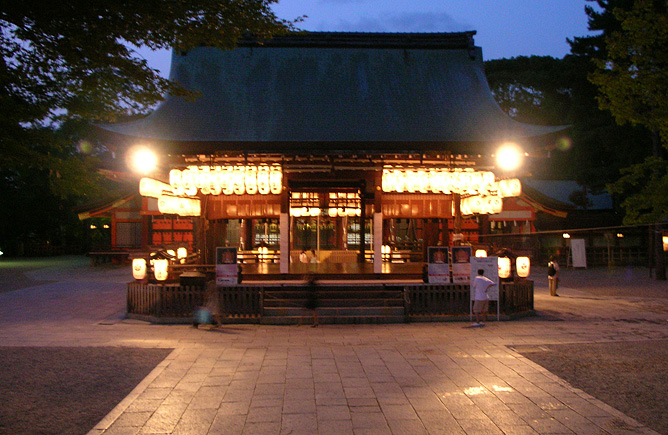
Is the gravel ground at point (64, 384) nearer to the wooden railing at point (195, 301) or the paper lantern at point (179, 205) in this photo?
the wooden railing at point (195, 301)

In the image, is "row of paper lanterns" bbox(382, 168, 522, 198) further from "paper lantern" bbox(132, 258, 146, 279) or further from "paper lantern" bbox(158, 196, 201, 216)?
"paper lantern" bbox(132, 258, 146, 279)

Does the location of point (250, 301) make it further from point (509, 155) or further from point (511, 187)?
point (511, 187)

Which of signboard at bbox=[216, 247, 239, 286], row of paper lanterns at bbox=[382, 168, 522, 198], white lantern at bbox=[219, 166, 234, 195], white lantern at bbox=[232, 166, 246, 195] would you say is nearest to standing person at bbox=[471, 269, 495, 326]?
row of paper lanterns at bbox=[382, 168, 522, 198]

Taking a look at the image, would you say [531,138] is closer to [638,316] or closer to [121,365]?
[638,316]

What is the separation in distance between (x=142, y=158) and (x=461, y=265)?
32.5 ft

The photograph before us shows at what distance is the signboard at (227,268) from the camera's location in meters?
12.9

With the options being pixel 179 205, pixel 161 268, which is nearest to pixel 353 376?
pixel 161 268

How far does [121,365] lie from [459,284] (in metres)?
8.69

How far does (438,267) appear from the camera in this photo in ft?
43.7

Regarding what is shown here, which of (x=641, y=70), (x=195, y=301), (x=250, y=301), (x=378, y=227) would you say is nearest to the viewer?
(x=195, y=301)

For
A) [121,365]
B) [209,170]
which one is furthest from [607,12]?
[121,365]

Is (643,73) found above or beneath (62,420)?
above

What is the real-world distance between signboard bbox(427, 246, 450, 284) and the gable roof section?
3.15 m

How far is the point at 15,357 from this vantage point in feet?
28.6
